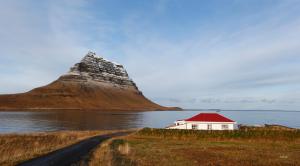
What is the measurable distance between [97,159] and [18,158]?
6.56 meters

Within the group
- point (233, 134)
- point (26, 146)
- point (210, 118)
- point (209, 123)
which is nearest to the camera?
point (26, 146)

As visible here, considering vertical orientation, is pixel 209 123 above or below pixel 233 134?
above

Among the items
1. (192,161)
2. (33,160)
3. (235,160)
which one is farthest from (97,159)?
(235,160)

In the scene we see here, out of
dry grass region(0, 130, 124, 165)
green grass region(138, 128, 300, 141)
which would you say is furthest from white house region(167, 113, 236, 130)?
dry grass region(0, 130, 124, 165)

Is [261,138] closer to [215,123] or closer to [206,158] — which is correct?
[215,123]

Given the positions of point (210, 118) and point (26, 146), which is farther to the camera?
point (210, 118)

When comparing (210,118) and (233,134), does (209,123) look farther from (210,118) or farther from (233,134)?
(233,134)

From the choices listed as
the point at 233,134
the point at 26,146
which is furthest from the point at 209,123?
the point at 26,146

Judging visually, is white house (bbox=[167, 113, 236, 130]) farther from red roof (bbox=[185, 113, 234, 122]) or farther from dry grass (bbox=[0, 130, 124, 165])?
dry grass (bbox=[0, 130, 124, 165])

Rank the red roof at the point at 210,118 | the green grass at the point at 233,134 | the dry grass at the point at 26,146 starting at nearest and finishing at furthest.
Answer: the dry grass at the point at 26,146 < the green grass at the point at 233,134 < the red roof at the point at 210,118

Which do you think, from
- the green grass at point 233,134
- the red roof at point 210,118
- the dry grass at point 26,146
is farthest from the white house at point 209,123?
the dry grass at point 26,146

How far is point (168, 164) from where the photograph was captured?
22.8 meters

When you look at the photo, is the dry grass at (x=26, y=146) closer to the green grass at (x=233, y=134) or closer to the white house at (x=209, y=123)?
the green grass at (x=233, y=134)

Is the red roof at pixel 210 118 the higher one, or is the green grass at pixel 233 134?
the red roof at pixel 210 118
